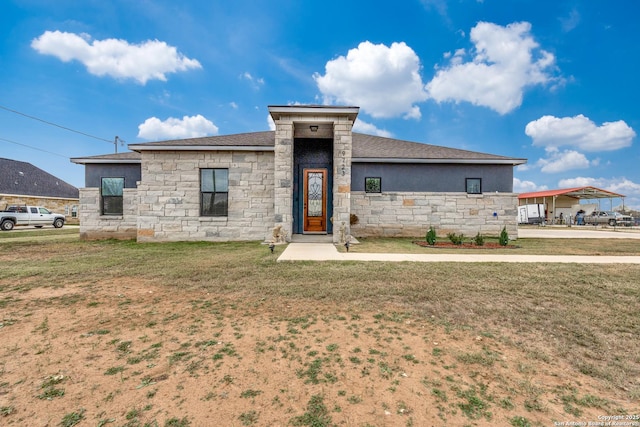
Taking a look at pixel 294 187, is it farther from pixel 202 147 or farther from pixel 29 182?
pixel 29 182

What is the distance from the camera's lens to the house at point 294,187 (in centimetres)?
996

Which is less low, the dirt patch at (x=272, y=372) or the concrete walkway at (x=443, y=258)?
the concrete walkway at (x=443, y=258)

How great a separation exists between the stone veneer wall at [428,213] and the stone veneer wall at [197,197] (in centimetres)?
Answer: 424

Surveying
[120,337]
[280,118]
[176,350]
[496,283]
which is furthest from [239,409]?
[280,118]

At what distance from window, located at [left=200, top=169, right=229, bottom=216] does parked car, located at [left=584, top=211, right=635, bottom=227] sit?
3353 cm

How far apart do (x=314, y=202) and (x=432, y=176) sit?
5772mm

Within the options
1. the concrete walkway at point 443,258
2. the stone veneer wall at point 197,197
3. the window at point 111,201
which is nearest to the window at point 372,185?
the stone veneer wall at point 197,197

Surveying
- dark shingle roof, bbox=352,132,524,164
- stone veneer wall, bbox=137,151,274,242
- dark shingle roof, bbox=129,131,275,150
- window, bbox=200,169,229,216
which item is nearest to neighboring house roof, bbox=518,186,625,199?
dark shingle roof, bbox=352,132,524,164

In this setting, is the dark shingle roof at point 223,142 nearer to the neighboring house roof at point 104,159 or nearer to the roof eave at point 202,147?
the roof eave at point 202,147

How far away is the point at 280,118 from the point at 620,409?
994 cm

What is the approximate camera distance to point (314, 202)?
12148 millimetres

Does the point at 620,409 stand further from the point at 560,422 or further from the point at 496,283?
the point at 496,283

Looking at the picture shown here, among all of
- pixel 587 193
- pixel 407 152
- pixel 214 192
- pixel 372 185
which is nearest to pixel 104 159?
pixel 214 192

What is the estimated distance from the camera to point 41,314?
146 inches
